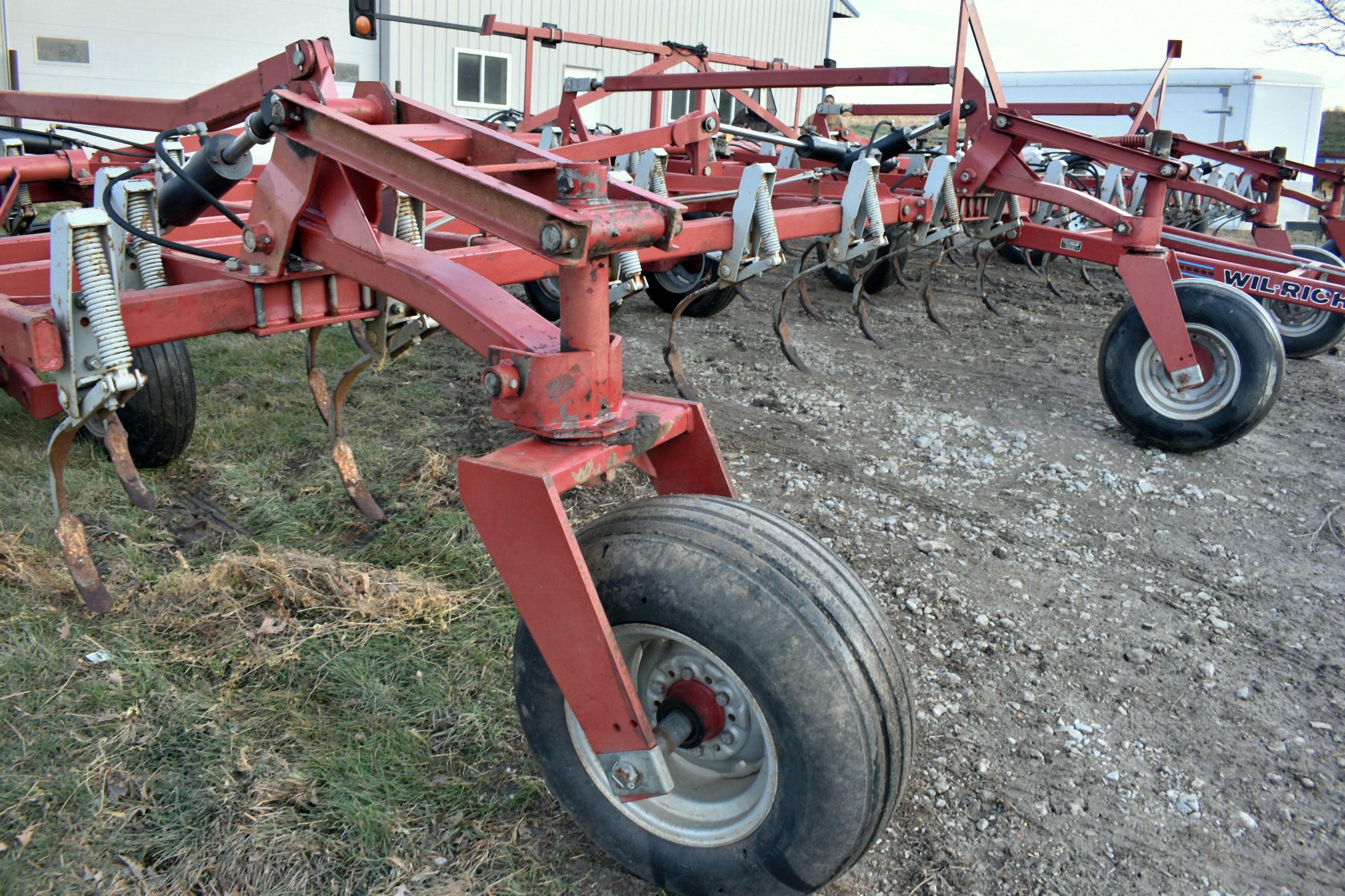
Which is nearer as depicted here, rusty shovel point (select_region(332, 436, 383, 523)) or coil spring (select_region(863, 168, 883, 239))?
rusty shovel point (select_region(332, 436, 383, 523))

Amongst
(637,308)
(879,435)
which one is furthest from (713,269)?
(879,435)

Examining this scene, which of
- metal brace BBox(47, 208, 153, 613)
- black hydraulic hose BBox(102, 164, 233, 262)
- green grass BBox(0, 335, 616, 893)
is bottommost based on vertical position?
green grass BBox(0, 335, 616, 893)

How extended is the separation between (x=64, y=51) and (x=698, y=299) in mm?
9190

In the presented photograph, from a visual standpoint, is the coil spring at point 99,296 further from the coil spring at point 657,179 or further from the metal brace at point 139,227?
the coil spring at point 657,179

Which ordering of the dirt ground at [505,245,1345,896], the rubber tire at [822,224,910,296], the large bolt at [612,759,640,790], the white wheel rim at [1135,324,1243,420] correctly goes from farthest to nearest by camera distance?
the rubber tire at [822,224,910,296] → the white wheel rim at [1135,324,1243,420] → the dirt ground at [505,245,1345,896] → the large bolt at [612,759,640,790]

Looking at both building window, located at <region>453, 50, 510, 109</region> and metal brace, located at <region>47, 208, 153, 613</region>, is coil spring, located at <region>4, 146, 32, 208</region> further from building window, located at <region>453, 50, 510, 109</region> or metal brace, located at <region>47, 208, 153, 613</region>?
building window, located at <region>453, 50, 510, 109</region>

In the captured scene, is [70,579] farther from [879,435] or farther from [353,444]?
[879,435]

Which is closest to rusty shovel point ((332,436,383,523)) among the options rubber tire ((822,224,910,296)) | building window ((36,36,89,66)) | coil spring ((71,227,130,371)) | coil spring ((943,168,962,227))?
coil spring ((71,227,130,371))

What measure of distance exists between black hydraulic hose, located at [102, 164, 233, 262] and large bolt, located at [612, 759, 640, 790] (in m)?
1.64

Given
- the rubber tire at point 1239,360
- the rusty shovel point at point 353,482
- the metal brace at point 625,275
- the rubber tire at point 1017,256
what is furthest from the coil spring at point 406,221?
the rubber tire at point 1017,256

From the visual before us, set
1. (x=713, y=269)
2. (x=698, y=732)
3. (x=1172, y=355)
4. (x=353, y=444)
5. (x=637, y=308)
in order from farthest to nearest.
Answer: (x=637, y=308)
(x=713, y=269)
(x=1172, y=355)
(x=353, y=444)
(x=698, y=732)

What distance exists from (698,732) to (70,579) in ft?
7.19

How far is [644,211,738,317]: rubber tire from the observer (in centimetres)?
631

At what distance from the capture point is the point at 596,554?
5.85 feet
